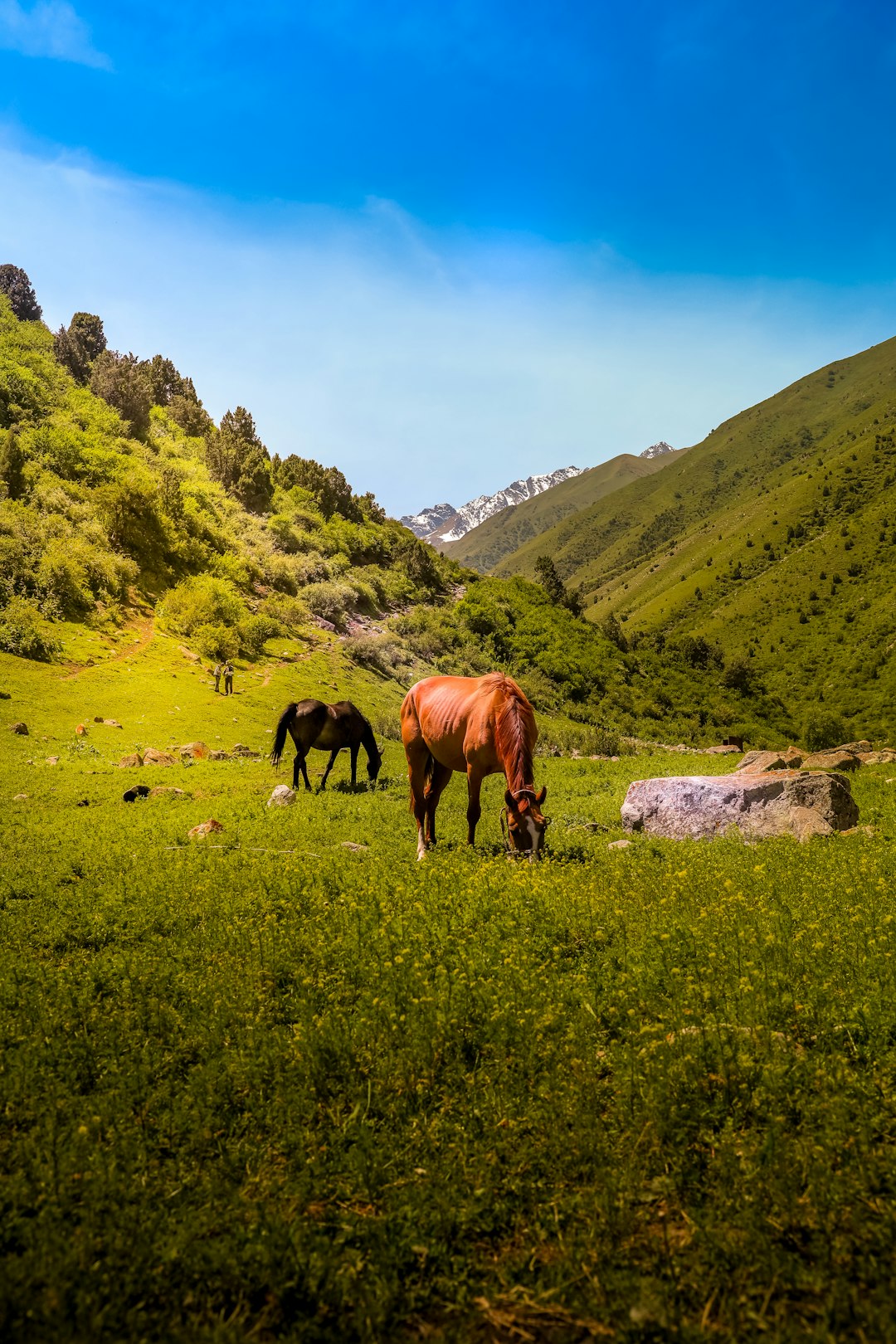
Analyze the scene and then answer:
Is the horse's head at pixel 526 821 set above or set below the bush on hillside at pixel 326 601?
below

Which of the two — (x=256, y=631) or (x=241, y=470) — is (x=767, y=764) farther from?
(x=241, y=470)

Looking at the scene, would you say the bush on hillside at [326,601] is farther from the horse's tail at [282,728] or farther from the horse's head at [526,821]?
the horse's head at [526,821]

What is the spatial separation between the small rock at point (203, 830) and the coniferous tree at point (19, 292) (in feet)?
330

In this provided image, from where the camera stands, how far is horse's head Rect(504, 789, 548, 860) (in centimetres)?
981

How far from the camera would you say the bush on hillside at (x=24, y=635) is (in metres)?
30.3

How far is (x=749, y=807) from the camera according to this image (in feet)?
42.3

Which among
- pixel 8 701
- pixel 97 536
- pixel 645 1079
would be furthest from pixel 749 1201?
pixel 97 536

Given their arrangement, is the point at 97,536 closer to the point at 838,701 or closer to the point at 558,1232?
the point at 558,1232

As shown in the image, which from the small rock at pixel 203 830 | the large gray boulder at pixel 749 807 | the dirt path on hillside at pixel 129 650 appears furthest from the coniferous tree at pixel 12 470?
the large gray boulder at pixel 749 807

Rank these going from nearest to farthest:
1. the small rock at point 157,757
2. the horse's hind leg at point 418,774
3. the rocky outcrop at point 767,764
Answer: the horse's hind leg at point 418,774 < the rocky outcrop at point 767,764 < the small rock at point 157,757

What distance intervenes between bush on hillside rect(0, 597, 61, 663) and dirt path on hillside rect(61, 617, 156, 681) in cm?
143

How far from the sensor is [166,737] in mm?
26312

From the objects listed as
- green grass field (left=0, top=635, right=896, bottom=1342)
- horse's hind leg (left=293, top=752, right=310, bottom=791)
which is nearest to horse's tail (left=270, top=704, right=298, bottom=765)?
horse's hind leg (left=293, top=752, right=310, bottom=791)

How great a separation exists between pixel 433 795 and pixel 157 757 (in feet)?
46.5
